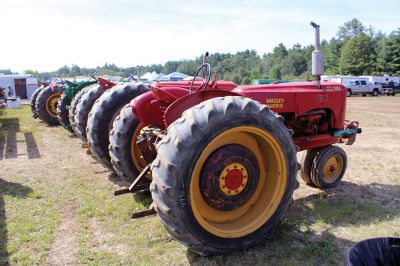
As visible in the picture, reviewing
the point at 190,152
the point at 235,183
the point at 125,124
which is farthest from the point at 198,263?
the point at 125,124

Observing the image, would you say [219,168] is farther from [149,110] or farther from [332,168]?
[332,168]

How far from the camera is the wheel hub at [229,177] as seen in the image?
10.2ft

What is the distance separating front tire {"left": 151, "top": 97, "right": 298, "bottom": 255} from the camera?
2781 millimetres

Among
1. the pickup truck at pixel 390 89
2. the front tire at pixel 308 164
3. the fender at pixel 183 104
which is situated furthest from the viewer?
the pickup truck at pixel 390 89

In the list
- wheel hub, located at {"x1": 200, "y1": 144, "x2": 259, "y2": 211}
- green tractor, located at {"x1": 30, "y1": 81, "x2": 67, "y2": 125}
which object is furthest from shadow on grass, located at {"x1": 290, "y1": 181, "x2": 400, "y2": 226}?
green tractor, located at {"x1": 30, "y1": 81, "x2": 67, "y2": 125}

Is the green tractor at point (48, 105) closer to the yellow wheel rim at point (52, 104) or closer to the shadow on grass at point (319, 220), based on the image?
the yellow wheel rim at point (52, 104)

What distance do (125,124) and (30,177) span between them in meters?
2.59

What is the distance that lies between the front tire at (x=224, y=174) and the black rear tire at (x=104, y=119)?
2.55m

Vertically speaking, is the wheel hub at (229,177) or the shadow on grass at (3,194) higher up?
the wheel hub at (229,177)

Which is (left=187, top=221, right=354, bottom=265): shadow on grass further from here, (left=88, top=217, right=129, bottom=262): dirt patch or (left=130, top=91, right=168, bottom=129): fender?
(left=130, top=91, right=168, bottom=129): fender

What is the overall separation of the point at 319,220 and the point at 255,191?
103 centimetres

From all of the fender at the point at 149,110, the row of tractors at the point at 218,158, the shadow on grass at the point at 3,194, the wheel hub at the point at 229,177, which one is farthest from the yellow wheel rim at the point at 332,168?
the shadow on grass at the point at 3,194

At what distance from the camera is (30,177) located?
6.03 meters

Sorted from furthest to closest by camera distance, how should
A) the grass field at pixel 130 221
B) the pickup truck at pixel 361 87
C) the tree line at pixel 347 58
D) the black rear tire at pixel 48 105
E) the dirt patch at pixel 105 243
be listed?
1. the tree line at pixel 347 58
2. the pickup truck at pixel 361 87
3. the black rear tire at pixel 48 105
4. the dirt patch at pixel 105 243
5. the grass field at pixel 130 221
